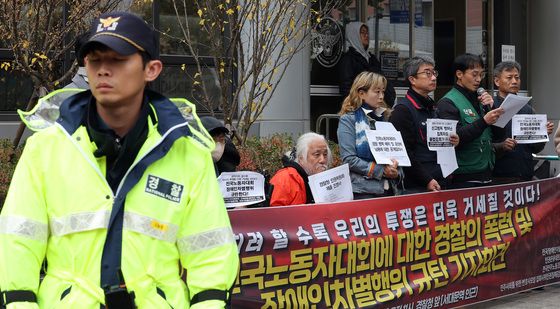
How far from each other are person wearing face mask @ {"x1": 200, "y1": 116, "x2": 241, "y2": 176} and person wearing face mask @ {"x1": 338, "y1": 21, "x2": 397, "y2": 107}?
7507 mm

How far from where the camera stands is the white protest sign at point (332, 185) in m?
6.85

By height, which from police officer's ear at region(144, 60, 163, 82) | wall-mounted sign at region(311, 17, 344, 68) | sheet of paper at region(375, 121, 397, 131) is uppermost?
wall-mounted sign at region(311, 17, 344, 68)

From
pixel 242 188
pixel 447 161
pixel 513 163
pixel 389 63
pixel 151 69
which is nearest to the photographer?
pixel 151 69

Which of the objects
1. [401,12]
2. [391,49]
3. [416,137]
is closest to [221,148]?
[416,137]

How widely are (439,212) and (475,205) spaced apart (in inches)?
20.9

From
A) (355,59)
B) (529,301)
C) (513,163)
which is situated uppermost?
(355,59)

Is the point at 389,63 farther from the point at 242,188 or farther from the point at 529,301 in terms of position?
the point at 242,188

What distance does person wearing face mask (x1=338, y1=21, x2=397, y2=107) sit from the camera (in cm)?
1429

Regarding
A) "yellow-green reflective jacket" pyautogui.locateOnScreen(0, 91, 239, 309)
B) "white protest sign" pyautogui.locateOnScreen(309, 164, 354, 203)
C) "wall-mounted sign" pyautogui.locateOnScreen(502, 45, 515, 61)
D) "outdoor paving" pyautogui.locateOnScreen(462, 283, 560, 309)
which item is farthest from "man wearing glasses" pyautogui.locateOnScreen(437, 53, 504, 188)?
"yellow-green reflective jacket" pyautogui.locateOnScreen(0, 91, 239, 309)

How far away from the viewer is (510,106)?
8.16 meters

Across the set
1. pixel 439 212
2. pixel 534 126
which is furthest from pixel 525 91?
pixel 439 212

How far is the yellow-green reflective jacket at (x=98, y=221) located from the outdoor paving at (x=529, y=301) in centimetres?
562

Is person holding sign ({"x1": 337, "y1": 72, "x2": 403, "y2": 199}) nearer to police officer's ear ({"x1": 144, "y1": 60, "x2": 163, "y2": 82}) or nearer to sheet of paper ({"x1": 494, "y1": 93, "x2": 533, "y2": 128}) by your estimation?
sheet of paper ({"x1": 494, "y1": 93, "x2": 533, "y2": 128})

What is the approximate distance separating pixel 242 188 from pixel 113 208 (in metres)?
3.71
